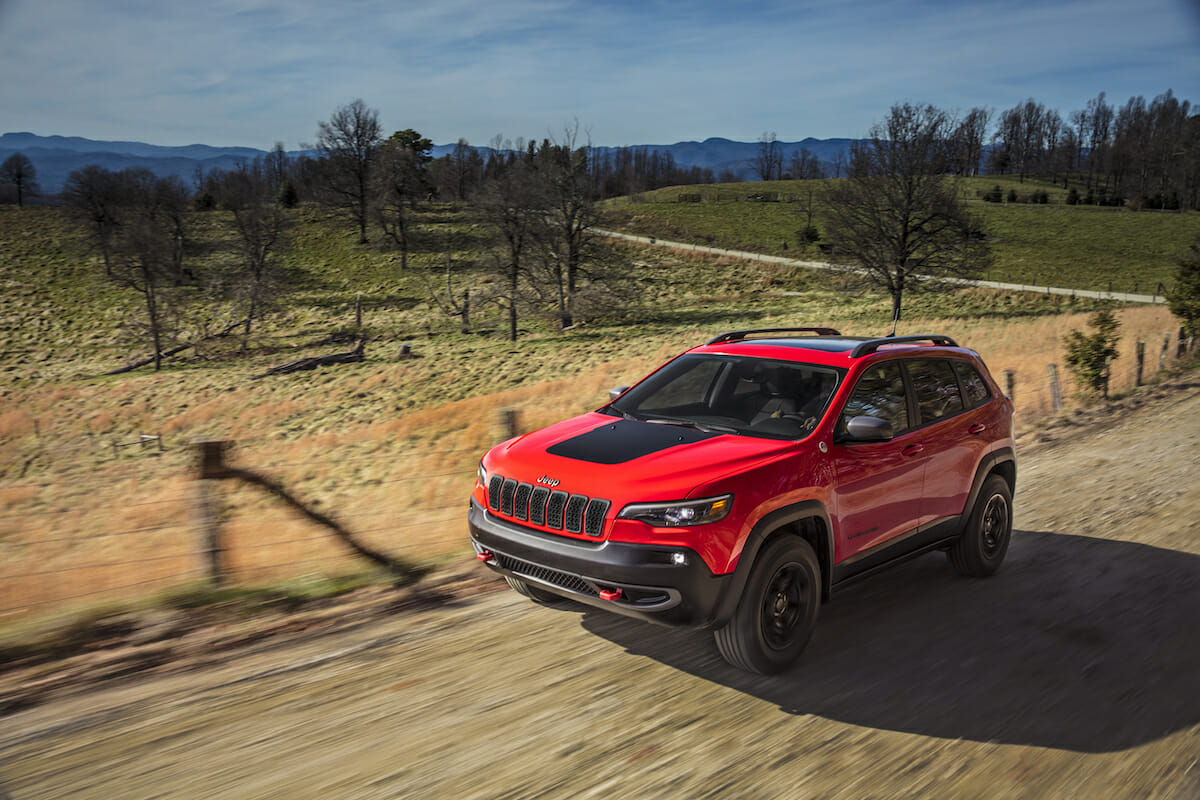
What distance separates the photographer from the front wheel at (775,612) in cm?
398

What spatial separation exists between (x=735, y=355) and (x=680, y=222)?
238ft

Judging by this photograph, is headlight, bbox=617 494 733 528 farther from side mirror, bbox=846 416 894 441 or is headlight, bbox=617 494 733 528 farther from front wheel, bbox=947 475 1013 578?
front wheel, bbox=947 475 1013 578

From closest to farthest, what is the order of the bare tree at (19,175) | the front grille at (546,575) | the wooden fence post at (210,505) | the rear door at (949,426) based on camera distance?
the front grille at (546,575)
the rear door at (949,426)
the wooden fence post at (210,505)
the bare tree at (19,175)

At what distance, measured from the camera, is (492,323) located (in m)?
40.6

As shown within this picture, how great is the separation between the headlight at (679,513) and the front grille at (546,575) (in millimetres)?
450

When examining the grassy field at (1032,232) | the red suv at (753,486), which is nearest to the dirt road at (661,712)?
the red suv at (753,486)

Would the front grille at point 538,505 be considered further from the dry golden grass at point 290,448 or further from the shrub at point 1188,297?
the shrub at point 1188,297

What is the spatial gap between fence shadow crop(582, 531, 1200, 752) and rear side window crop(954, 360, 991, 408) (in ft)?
4.53

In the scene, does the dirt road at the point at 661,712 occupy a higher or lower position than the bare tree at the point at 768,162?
lower

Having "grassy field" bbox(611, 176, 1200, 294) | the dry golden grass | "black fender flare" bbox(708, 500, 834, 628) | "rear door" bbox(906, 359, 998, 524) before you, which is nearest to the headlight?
"black fender flare" bbox(708, 500, 834, 628)

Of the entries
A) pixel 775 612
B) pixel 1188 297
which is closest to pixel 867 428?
pixel 775 612

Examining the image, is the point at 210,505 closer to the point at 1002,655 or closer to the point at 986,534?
the point at 1002,655

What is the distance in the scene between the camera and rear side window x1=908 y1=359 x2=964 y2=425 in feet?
17.2

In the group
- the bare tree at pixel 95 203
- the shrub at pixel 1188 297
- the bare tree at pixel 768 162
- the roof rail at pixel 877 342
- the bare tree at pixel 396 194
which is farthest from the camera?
the bare tree at pixel 768 162
